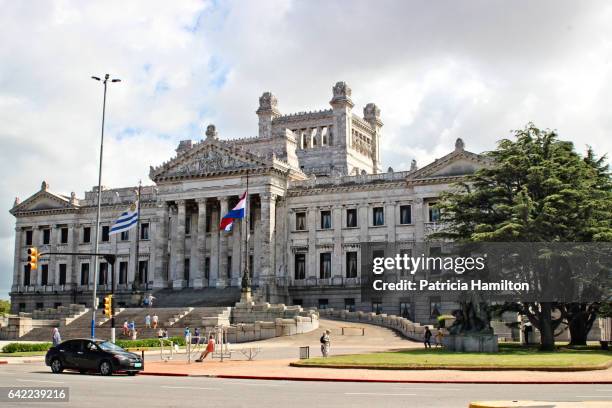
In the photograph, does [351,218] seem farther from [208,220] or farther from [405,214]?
[208,220]

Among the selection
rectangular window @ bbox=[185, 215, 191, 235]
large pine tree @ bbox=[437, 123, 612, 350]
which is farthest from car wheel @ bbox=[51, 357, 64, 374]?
rectangular window @ bbox=[185, 215, 191, 235]

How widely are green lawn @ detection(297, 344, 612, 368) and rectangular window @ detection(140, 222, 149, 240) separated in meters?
55.2

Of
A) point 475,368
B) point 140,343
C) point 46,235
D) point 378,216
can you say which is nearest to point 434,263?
point 378,216

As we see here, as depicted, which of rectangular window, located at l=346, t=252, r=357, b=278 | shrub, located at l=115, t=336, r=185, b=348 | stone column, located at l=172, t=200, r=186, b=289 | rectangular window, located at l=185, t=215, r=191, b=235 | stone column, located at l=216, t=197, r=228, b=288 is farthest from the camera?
rectangular window, located at l=185, t=215, r=191, b=235

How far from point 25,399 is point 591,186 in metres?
40.9

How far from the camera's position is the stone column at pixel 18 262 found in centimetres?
9912

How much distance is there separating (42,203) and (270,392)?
267ft

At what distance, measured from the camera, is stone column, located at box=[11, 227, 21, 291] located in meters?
99.1

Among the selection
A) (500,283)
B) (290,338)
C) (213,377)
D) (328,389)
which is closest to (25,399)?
(328,389)

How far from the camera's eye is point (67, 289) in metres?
96.4

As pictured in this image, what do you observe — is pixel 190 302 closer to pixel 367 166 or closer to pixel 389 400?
pixel 367 166

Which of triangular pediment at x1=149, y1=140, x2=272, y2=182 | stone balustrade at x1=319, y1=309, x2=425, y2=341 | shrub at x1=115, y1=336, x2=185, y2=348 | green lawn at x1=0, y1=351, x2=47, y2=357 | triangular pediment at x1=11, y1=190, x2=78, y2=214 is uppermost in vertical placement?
triangular pediment at x1=149, y1=140, x2=272, y2=182

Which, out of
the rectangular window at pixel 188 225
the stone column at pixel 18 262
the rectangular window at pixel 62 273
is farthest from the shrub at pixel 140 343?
the stone column at pixel 18 262

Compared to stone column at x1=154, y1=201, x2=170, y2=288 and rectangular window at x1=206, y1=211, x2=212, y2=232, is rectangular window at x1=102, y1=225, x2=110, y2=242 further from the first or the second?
rectangular window at x1=206, y1=211, x2=212, y2=232
